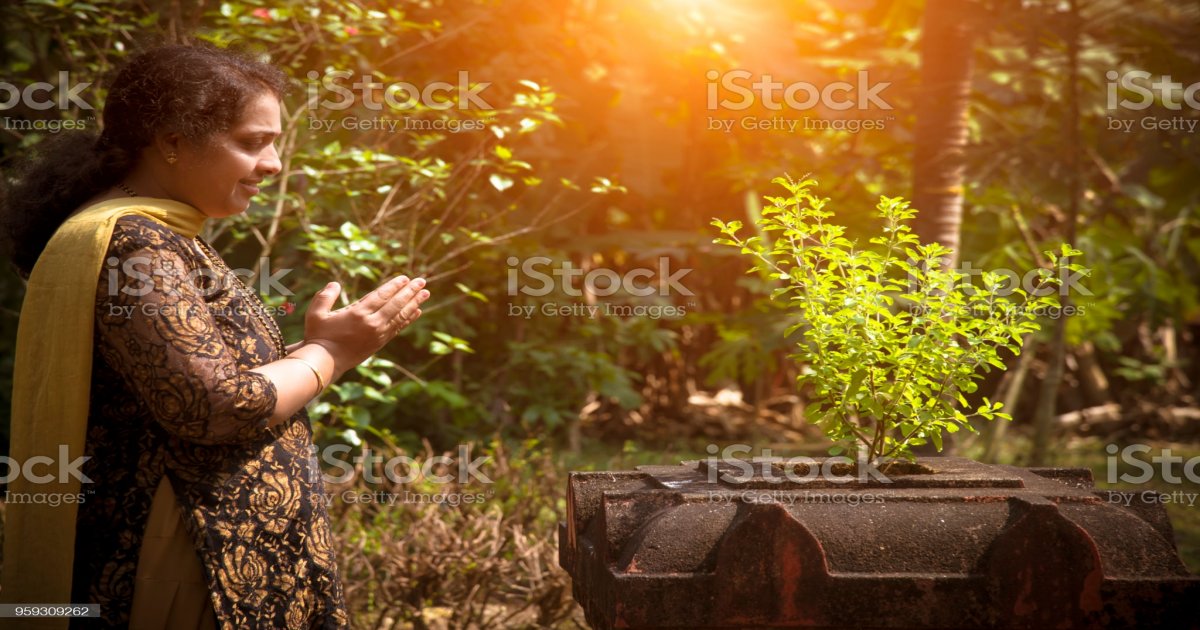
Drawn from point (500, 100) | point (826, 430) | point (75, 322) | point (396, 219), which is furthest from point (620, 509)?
point (500, 100)

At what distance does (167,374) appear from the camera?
173 centimetres

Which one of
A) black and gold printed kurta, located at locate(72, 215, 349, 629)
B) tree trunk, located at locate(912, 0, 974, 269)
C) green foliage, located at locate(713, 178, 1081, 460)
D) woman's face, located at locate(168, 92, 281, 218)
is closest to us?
black and gold printed kurta, located at locate(72, 215, 349, 629)

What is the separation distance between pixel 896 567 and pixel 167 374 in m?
1.39

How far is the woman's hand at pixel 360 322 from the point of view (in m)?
2.00

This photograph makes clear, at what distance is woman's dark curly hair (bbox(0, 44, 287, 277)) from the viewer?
1.93 metres

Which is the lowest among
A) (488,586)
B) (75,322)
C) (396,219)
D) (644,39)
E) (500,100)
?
(488,586)

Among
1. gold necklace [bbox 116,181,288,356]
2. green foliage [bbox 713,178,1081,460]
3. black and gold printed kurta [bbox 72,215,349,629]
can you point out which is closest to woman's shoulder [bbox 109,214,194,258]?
black and gold printed kurta [bbox 72,215,349,629]

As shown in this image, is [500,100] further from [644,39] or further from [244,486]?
[244,486]

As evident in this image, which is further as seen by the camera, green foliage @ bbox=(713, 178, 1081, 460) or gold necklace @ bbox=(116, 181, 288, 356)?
green foliage @ bbox=(713, 178, 1081, 460)

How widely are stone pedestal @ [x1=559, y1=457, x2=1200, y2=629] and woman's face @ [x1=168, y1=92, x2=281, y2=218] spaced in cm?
102

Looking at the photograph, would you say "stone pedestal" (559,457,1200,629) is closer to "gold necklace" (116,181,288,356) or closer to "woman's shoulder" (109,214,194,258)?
"gold necklace" (116,181,288,356)

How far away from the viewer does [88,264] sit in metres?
1.79

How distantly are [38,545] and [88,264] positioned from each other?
547 millimetres

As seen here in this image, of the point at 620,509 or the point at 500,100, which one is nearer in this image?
the point at 620,509
